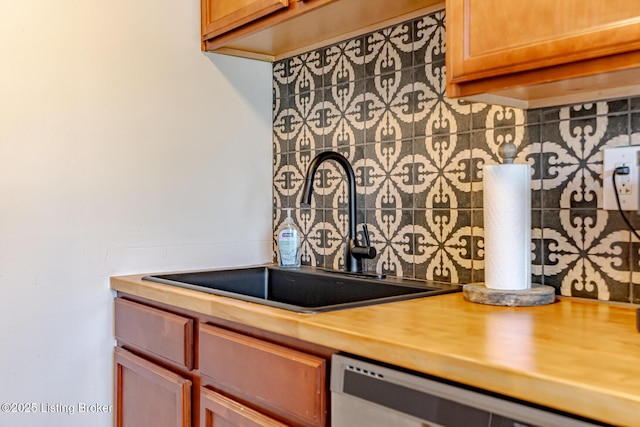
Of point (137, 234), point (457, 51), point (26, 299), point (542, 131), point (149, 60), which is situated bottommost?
point (26, 299)

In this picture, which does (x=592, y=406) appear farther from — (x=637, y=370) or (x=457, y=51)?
(x=457, y=51)

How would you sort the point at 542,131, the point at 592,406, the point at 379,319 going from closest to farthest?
the point at 592,406 < the point at 379,319 < the point at 542,131

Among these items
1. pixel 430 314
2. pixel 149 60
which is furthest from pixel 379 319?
pixel 149 60

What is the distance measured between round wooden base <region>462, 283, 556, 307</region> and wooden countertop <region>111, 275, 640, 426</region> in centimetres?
2

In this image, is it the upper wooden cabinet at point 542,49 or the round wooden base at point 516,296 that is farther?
the round wooden base at point 516,296

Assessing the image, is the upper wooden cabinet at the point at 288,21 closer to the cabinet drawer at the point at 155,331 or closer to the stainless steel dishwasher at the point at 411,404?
the cabinet drawer at the point at 155,331

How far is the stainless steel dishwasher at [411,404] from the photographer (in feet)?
2.42

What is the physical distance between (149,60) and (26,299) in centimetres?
81

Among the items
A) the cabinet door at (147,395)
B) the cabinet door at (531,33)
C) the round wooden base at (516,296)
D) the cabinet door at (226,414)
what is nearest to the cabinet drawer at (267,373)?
the cabinet door at (226,414)

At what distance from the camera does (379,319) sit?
3.51ft

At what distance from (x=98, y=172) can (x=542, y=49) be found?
1.29m

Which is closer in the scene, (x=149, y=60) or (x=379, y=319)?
(x=379, y=319)

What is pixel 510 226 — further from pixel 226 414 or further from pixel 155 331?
pixel 155 331

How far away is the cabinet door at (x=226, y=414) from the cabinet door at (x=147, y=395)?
8 cm
